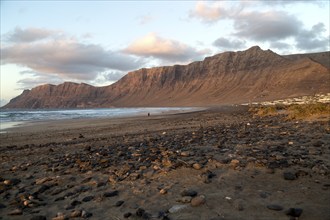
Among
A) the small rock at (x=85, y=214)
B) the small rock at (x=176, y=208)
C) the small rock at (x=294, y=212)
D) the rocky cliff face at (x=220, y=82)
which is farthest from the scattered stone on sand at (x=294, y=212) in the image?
the rocky cliff face at (x=220, y=82)

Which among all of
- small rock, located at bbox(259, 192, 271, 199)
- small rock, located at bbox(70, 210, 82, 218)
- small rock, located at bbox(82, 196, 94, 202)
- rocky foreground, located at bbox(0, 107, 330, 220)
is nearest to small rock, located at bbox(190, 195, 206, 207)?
rocky foreground, located at bbox(0, 107, 330, 220)

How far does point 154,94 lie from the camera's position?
153 m

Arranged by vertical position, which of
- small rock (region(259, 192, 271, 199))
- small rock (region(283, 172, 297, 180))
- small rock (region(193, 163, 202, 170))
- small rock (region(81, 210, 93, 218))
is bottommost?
small rock (region(81, 210, 93, 218))

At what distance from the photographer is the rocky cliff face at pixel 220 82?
308 feet

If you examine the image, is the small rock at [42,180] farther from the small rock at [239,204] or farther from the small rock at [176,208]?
the small rock at [239,204]

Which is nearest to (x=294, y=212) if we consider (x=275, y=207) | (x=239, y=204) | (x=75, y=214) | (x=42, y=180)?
(x=275, y=207)

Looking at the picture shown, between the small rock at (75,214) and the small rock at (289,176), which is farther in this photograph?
the small rock at (289,176)

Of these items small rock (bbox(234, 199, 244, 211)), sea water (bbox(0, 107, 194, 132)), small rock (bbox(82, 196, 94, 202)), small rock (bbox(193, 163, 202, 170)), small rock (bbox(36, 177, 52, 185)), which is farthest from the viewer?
sea water (bbox(0, 107, 194, 132))

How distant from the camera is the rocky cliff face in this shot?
9394cm

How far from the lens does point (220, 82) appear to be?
409 ft

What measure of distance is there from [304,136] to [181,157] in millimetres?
4076

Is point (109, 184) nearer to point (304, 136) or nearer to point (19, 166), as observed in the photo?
point (19, 166)

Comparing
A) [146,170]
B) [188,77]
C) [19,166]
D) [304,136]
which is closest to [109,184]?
[146,170]

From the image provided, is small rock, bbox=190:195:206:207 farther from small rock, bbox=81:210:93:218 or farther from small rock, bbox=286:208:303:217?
small rock, bbox=81:210:93:218
